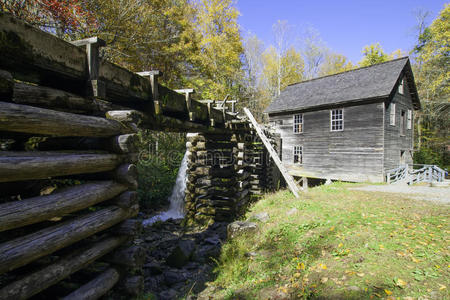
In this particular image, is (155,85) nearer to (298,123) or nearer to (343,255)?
(343,255)

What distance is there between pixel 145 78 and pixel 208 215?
294 inches

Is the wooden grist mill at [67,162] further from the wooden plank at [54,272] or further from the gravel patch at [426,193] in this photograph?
the gravel patch at [426,193]

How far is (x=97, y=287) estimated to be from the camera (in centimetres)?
309

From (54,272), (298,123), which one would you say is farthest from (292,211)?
(298,123)

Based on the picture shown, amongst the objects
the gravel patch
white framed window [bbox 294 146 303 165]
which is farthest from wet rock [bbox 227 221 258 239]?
white framed window [bbox 294 146 303 165]

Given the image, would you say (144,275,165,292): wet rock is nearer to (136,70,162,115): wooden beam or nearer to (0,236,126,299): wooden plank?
(0,236,126,299): wooden plank

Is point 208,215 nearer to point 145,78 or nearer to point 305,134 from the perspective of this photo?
point 145,78

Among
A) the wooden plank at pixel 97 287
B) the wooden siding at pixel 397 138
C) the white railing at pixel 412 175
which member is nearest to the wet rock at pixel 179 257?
the wooden plank at pixel 97 287

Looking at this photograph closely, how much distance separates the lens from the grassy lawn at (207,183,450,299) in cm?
357

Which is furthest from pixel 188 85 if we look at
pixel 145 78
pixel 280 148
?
pixel 145 78

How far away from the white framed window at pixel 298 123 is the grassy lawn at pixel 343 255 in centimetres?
1261

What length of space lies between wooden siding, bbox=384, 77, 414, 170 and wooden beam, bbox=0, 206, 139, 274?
687 inches

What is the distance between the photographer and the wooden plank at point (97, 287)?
285 cm

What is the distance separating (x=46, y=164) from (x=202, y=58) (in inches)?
845
